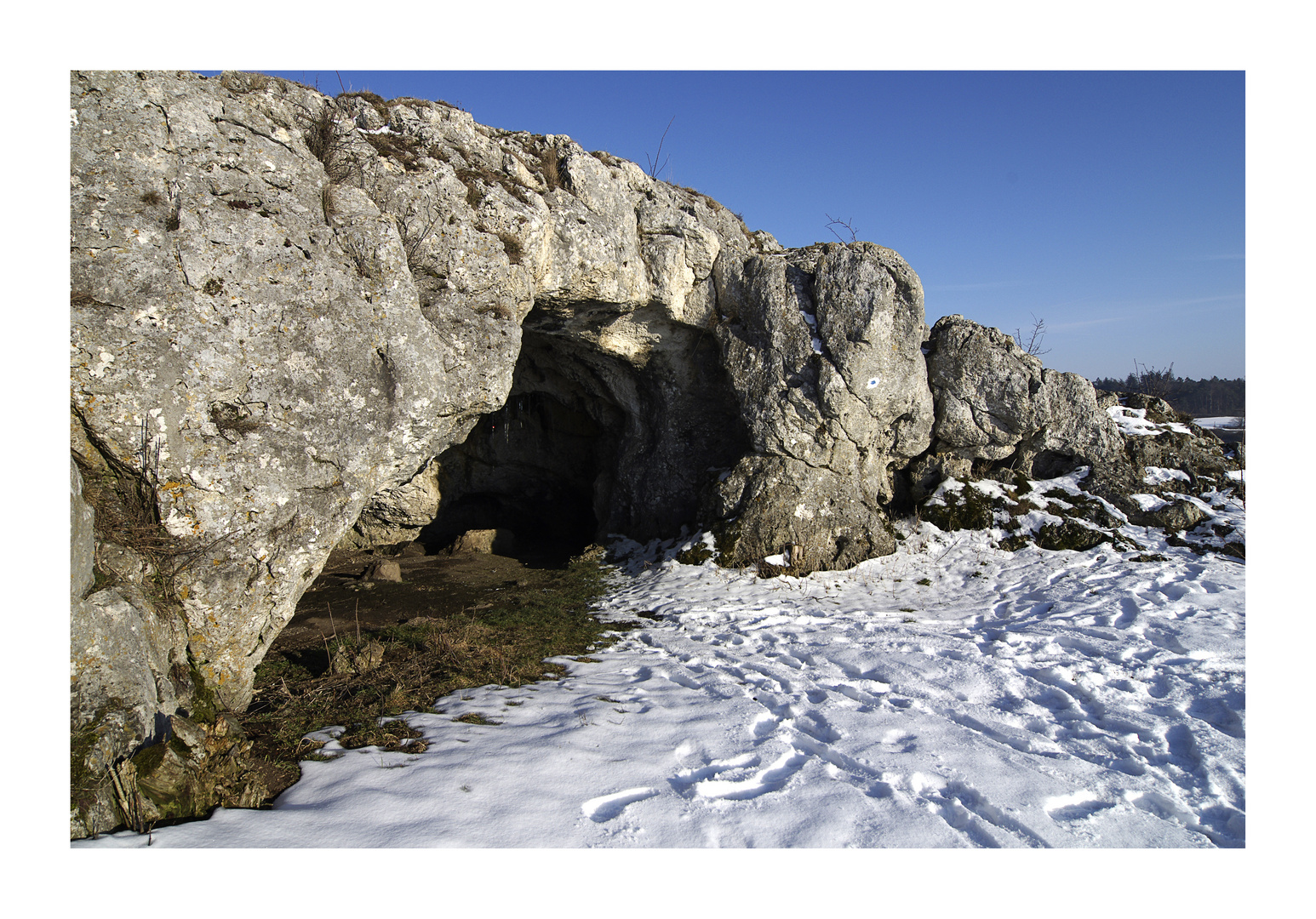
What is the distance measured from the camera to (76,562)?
3.98 meters

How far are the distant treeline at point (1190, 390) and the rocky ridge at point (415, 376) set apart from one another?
13.8m

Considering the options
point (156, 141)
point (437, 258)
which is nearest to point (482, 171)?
point (437, 258)

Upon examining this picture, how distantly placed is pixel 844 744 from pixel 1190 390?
28781mm

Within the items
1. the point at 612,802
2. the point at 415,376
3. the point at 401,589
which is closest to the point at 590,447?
the point at 401,589

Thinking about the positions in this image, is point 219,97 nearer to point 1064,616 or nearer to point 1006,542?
point 1064,616

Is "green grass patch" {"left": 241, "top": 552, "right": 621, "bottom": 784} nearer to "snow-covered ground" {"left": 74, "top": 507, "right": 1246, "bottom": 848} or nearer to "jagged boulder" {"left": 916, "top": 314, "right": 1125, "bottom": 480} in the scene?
"snow-covered ground" {"left": 74, "top": 507, "right": 1246, "bottom": 848}

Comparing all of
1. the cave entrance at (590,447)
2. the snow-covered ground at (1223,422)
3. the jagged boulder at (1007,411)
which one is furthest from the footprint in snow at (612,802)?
the snow-covered ground at (1223,422)

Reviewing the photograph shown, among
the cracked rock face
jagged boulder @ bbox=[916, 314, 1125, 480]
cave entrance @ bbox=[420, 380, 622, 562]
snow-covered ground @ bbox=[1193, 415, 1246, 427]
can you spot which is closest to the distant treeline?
snow-covered ground @ bbox=[1193, 415, 1246, 427]

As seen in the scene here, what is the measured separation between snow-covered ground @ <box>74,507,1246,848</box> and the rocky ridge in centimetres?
131

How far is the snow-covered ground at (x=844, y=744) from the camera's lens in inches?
135

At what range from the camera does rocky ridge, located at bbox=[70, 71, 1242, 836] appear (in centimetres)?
470

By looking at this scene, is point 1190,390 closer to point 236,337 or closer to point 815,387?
point 815,387

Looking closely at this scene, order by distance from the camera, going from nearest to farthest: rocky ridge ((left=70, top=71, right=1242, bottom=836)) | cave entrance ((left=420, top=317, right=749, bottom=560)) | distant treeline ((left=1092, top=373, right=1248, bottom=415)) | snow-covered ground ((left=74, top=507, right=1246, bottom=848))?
1. snow-covered ground ((left=74, top=507, right=1246, bottom=848))
2. rocky ridge ((left=70, top=71, right=1242, bottom=836))
3. cave entrance ((left=420, top=317, right=749, bottom=560))
4. distant treeline ((left=1092, top=373, right=1248, bottom=415))

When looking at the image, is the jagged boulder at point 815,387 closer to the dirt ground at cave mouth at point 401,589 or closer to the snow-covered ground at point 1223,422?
the dirt ground at cave mouth at point 401,589
